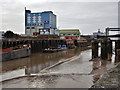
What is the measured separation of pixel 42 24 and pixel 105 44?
47629mm

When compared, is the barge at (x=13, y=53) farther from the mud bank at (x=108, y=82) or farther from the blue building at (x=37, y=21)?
the blue building at (x=37, y=21)

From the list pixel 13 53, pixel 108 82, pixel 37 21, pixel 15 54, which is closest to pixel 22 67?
pixel 13 53

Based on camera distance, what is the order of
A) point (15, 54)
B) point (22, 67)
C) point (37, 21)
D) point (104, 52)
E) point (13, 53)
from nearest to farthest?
1. point (22, 67)
2. point (104, 52)
3. point (13, 53)
4. point (15, 54)
5. point (37, 21)

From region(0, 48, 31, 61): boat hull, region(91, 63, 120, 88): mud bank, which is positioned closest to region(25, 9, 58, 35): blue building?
region(0, 48, 31, 61): boat hull

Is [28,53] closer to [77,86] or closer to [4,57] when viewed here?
[4,57]

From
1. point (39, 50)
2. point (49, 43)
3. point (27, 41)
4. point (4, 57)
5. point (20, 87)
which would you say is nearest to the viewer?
point (20, 87)

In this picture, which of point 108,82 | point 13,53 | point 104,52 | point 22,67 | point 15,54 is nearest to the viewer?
point 108,82

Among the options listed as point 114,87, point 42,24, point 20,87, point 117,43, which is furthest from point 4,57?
point 42,24

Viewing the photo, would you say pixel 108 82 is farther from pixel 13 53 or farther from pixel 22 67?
pixel 13 53

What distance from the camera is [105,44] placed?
23641mm

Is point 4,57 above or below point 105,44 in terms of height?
below

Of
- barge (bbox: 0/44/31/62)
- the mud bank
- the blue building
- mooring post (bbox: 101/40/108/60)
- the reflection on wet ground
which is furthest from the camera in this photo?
the blue building

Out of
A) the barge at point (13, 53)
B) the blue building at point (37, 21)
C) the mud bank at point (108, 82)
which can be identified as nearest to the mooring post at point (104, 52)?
the barge at point (13, 53)

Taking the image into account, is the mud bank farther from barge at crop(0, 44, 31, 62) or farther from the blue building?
the blue building
